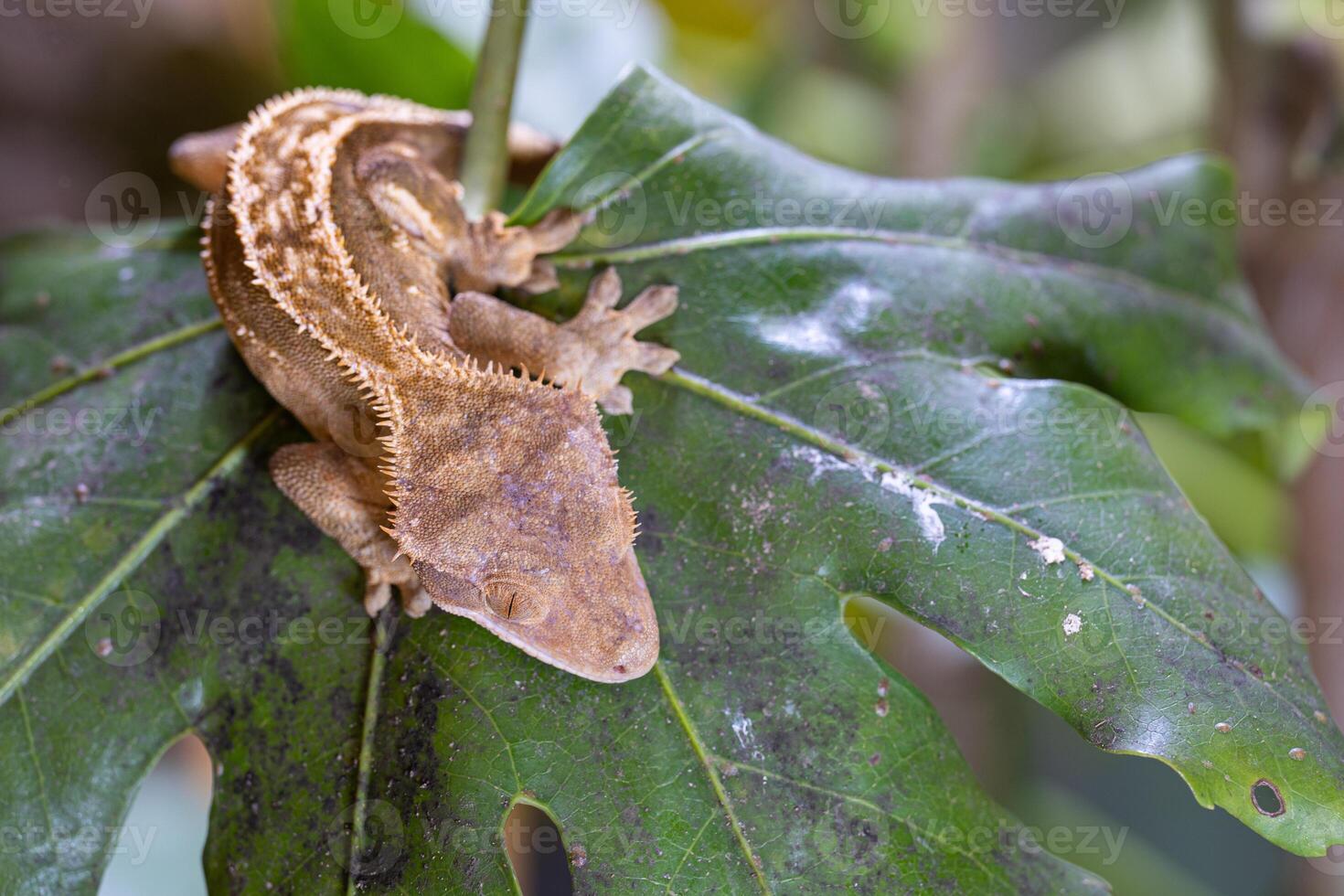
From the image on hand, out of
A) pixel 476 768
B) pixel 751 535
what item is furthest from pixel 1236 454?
pixel 476 768

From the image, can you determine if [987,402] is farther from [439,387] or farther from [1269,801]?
[439,387]

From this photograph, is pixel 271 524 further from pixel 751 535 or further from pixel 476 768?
pixel 751 535

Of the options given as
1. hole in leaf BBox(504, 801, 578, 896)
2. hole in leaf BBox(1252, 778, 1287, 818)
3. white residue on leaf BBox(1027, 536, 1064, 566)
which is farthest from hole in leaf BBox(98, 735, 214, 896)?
hole in leaf BBox(1252, 778, 1287, 818)

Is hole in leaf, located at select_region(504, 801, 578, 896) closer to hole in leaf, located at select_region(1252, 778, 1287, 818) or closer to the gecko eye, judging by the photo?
the gecko eye

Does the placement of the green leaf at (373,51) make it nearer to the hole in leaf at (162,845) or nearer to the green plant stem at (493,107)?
the green plant stem at (493,107)

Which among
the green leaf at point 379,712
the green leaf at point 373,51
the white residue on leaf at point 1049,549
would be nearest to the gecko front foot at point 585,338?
the green leaf at point 379,712
